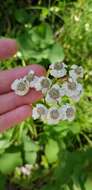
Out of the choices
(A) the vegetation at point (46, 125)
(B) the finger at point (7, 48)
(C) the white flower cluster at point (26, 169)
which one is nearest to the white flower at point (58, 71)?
(B) the finger at point (7, 48)

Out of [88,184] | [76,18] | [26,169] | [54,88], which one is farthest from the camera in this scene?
[76,18]

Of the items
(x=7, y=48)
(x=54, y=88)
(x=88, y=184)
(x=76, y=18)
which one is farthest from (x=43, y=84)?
(x=76, y=18)

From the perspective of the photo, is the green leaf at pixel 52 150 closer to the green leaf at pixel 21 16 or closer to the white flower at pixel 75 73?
the white flower at pixel 75 73

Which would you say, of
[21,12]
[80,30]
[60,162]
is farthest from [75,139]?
[21,12]

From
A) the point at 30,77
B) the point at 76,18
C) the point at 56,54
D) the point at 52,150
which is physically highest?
the point at 76,18

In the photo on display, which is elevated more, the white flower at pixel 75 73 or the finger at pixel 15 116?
the white flower at pixel 75 73

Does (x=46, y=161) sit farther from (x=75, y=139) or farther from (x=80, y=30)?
(x=80, y=30)

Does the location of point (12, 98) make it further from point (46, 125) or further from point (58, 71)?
point (46, 125)

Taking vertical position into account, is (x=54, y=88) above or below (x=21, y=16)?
below

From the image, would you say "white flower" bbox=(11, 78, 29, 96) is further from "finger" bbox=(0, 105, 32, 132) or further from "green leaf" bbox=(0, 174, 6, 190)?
"green leaf" bbox=(0, 174, 6, 190)
